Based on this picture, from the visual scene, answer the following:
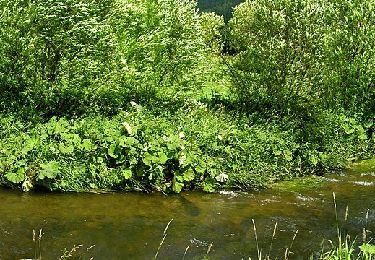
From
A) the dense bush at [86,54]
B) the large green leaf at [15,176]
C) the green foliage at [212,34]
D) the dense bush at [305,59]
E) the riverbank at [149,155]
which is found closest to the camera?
the large green leaf at [15,176]

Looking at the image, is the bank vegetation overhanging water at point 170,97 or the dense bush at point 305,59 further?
the dense bush at point 305,59

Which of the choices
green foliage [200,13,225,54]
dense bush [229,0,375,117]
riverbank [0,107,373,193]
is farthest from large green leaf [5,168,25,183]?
green foliage [200,13,225,54]

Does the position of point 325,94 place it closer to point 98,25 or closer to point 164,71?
point 164,71

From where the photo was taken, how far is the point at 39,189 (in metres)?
14.9

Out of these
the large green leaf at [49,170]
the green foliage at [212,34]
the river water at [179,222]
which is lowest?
the river water at [179,222]

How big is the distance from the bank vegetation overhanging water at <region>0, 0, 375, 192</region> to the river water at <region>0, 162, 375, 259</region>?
1.04 meters

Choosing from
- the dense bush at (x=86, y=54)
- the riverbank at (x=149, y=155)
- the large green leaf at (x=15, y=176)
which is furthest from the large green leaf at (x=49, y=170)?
the dense bush at (x=86, y=54)

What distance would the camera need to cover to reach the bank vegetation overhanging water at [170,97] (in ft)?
51.9

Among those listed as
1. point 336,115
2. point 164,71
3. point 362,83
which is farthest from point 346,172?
point 164,71

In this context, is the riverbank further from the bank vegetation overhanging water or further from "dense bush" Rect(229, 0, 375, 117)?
→ "dense bush" Rect(229, 0, 375, 117)

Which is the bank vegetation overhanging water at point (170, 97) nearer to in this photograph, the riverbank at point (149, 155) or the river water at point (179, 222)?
the riverbank at point (149, 155)

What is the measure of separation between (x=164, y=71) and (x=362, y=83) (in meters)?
8.92

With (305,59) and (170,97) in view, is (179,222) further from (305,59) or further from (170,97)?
(305,59)

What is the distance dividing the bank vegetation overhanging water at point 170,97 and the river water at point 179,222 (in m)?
1.04
